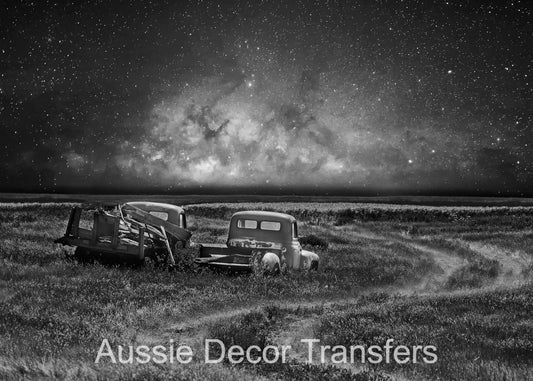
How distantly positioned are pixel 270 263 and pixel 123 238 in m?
5.79

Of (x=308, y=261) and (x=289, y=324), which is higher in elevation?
(x=308, y=261)

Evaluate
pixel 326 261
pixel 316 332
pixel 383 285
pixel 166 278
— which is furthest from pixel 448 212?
pixel 316 332

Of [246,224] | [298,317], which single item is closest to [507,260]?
[246,224]

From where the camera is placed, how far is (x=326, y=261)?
24.1 metres

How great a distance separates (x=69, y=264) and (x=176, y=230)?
388 cm

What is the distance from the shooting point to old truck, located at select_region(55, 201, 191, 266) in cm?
1873

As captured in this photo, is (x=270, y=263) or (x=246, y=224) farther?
(x=246, y=224)

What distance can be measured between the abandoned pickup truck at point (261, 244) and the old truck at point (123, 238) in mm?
1446

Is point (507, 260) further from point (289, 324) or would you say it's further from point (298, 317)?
point (289, 324)

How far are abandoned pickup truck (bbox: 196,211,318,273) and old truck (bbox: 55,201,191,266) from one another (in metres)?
1.45

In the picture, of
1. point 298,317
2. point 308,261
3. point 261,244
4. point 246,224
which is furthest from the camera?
point 246,224

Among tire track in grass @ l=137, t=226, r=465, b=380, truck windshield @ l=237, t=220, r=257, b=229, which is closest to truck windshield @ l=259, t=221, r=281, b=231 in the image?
truck windshield @ l=237, t=220, r=257, b=229

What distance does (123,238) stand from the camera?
20953mm

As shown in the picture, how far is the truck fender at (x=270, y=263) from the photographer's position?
18.0 meters
